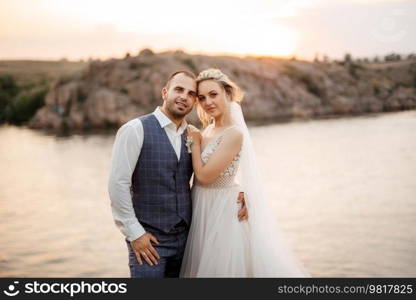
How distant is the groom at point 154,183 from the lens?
333cm

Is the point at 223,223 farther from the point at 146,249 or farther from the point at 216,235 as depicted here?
the point at 146,249

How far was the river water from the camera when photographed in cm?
895

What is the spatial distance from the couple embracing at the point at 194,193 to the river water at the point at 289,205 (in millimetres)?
4605

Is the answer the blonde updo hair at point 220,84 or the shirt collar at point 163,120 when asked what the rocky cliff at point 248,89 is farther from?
the shirt collar at point 163,120

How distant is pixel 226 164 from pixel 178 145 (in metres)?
0.36

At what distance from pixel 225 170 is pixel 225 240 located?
482 mm

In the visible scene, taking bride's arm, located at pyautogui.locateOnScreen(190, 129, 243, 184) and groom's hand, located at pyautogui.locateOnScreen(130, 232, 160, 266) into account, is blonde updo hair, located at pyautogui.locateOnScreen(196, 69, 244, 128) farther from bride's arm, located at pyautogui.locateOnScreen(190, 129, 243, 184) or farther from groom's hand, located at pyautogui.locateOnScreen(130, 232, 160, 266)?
groom's hand, located at pyautogui.locateOnScreen(130, 232, 160, 266)

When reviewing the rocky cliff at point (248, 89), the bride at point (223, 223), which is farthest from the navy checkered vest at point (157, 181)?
the rocky cliff at point (248, 89)

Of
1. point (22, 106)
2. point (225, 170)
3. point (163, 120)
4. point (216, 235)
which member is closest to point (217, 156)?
point (225, 170)

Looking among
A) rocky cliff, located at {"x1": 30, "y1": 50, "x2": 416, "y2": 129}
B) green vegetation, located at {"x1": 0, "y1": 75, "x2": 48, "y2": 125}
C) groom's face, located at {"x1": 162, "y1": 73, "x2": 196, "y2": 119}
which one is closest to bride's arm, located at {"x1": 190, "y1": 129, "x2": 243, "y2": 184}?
groom's face, located at {"x1": 162, "y1": 73, "x2": 196, "y2": 119}

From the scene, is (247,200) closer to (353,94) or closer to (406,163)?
(406,163)

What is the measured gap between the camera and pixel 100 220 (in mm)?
12234

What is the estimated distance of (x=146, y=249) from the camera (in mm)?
3375

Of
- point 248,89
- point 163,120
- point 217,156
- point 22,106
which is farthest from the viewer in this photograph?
point 248,89
